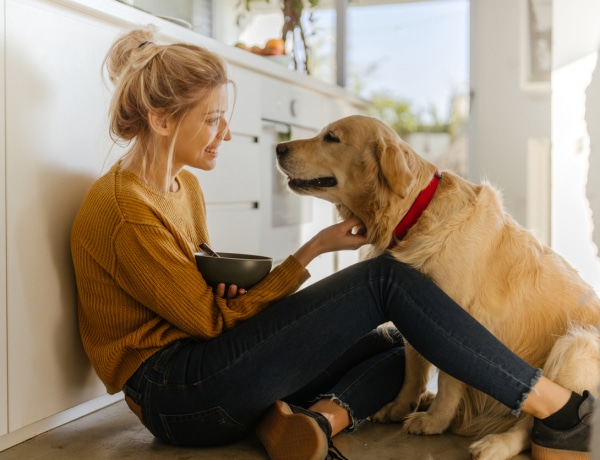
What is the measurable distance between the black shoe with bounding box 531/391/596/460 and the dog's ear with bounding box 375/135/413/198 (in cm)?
63

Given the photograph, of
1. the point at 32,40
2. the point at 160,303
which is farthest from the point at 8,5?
the point at 160,303

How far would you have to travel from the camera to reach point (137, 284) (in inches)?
59.3

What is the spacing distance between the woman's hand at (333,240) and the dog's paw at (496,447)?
0.56 metres

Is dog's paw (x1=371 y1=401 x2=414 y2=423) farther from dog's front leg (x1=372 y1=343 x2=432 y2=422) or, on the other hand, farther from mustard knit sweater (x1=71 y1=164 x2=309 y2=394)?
mustard knit sweater (x1=71 y1=164 x2=309 y2=394)

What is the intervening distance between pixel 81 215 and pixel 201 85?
0.42 meters

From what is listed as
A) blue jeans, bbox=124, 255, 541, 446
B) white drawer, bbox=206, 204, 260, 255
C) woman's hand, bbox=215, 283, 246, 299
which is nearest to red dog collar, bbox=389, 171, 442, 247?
blue jeans, bbox=124, 255, 541, 446

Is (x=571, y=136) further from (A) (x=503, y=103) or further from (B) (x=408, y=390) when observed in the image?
(B) (x=408, y=390)

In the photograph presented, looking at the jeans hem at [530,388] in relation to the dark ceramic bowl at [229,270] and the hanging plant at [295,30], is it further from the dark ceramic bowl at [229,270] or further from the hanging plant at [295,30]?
the hanging plant at [295,30]

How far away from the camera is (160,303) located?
150 cm

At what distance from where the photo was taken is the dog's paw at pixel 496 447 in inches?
61.9

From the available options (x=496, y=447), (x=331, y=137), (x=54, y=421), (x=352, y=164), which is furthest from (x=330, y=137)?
(x=54, y=421)

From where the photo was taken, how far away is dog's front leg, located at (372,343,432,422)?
1.87 m

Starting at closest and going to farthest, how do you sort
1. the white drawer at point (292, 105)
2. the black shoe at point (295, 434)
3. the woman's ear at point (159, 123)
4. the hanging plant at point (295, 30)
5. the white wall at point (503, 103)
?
the black shoe at point (295, 434) < the woman's ear at point (159, 123) < the white drawer at point (292, 105) < the hanging plant at point (295, 30) < the white wall at point (503, 103)

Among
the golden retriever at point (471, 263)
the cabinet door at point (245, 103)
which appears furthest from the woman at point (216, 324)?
the cabinet door at point (245, 103)
